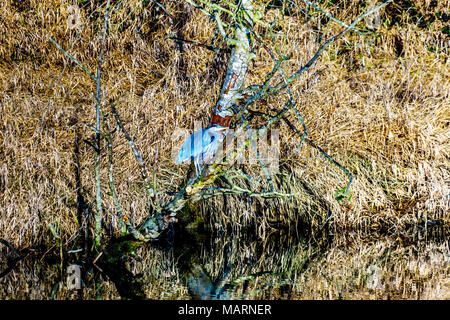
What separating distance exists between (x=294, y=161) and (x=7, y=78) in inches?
128

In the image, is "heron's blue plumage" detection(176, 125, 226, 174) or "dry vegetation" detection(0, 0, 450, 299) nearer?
"heron's blue plumage" detection(176, 125, 226, 174)

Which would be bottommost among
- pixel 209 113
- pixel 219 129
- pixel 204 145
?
pixel 204 145

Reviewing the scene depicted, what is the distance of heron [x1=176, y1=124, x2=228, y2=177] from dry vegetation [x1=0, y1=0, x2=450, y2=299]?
2.95 ft

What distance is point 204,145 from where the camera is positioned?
4.00 m

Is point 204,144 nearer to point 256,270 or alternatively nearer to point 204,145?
point 204,145

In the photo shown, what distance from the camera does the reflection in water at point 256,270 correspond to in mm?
3324

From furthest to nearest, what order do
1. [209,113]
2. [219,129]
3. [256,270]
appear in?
[209,113]
[219,129]
[256,270]

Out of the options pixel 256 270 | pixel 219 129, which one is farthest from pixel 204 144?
pixel 256 270

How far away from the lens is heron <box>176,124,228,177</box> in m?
4.01

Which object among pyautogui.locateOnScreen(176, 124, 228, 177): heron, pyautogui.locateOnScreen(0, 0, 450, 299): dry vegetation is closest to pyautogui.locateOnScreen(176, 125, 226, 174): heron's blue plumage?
pyautogui.locateOnScreen(176, 124, 228, 177): heron

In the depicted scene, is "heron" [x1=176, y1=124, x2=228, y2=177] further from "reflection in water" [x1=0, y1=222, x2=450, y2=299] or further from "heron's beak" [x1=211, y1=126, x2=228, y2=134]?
"reflection in water" [x1=0, y1=222, x2=450, y2=299]

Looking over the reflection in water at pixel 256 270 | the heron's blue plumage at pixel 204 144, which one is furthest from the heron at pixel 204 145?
the reflection in water at pixel 256 270

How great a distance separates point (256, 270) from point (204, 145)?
44.6 inches

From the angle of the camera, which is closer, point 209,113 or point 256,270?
point 256,270
